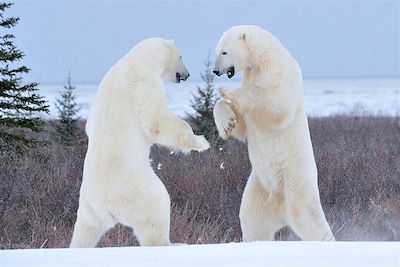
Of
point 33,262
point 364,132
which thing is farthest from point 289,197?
point 364,132

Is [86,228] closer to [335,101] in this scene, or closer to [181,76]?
[181,76]

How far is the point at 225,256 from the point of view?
2.44 metres

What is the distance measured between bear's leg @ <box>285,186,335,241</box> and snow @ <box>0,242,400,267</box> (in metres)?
2.00

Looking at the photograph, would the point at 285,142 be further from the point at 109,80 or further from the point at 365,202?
the point at 365,202

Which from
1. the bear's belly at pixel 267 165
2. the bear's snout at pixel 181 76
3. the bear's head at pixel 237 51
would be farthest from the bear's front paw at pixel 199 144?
the bear's head at pixel 237 51

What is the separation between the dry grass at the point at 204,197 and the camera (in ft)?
20.7

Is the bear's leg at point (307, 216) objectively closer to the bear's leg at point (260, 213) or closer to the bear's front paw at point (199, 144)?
the bear's leg at point (260, 213)

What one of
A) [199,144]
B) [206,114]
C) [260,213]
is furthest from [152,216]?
[206,114]

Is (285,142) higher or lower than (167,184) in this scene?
higher

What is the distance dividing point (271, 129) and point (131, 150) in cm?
131

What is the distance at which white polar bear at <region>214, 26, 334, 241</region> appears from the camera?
15.5 ft

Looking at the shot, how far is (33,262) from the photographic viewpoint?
2.40 m

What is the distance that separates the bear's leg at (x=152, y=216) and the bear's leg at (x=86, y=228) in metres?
0.19

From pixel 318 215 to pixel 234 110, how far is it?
86cm
